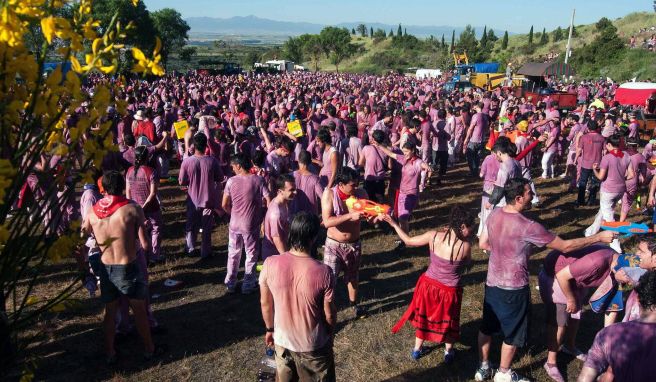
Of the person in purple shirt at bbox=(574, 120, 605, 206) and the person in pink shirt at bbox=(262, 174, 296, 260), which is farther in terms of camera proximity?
the person in purple shirt at bbox=(574, 120, 605, 206)

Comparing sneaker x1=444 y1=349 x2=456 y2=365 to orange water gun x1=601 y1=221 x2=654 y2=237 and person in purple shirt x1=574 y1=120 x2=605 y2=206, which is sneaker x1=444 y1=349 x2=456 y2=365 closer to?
orange water gun x1=601 y1=221 x2=654 y2=237

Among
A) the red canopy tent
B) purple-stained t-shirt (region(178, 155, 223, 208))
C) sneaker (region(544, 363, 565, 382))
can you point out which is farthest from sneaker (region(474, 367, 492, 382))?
the red canopy tent

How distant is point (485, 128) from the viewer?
38.4 ft

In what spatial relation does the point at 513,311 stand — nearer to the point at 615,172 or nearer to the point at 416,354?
the point at 416,354

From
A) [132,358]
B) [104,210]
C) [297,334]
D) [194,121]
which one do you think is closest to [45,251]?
[297,334]

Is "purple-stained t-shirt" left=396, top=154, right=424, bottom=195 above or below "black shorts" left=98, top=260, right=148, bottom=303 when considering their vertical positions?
above

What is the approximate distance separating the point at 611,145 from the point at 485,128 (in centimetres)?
452

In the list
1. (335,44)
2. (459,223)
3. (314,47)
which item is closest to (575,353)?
(459,223)

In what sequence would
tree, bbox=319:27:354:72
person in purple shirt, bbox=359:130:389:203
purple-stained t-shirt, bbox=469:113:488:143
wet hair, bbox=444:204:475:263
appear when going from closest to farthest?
wet hair, bbox=444:204:475:263
person in purple shirt, bbox=359:130:389:203
purple-stained t-shirt, bbox=469:113:488:143
tree, bbox=319:27:354:72

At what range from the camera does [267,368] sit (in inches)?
187

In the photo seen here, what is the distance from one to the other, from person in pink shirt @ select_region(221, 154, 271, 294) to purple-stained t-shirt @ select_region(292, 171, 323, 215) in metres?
0.44

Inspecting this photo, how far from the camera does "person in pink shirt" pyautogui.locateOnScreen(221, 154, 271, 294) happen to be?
19.1ft

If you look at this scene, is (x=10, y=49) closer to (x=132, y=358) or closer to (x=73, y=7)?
(x=73, y=7)

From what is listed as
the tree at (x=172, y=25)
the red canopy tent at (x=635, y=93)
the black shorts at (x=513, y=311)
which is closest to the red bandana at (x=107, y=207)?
the black shorts at (x=513, y=311)
